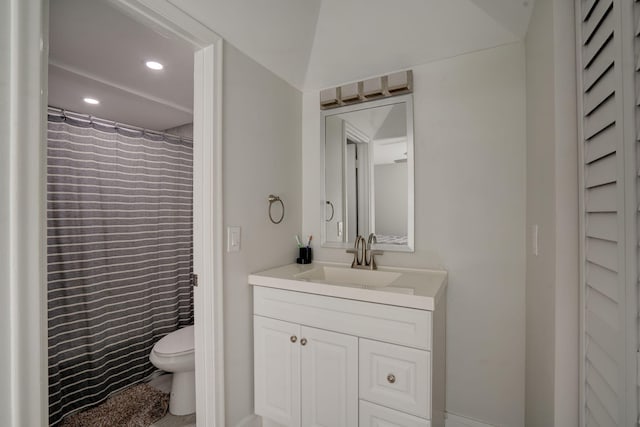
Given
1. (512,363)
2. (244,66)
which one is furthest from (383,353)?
(244,66)

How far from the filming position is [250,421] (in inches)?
62.5

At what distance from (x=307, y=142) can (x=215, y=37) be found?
2.84 ft

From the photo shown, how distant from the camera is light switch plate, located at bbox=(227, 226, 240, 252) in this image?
149 centimetres

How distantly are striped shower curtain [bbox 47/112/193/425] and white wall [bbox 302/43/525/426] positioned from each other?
2108mm

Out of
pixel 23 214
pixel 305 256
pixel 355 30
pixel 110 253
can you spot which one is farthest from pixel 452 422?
pixel 110 253

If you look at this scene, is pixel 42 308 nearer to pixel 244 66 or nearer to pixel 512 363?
pixel 244 66

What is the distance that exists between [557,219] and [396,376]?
33.2 inches

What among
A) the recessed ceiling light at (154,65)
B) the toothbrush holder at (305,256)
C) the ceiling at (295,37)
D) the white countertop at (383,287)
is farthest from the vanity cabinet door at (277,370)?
the recessed ceiling light at (154,65)

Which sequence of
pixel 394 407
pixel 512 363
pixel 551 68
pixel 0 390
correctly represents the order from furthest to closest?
pixel 512 363
pixel 394 407
pixel 551 68
pixel 0 390

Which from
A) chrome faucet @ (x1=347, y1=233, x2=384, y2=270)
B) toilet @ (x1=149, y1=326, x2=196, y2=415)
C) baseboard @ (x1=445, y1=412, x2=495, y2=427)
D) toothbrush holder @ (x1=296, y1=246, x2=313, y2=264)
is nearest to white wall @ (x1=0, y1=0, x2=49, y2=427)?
toilet @ (x1=149, y1=326, x2=196, y2=415)

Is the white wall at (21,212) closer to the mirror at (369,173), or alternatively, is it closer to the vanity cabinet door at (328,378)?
the vanity cabinet door at (328,378)

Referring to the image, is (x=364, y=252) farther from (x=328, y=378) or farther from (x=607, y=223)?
(x=607, y=223)

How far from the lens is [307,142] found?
6.82 ft

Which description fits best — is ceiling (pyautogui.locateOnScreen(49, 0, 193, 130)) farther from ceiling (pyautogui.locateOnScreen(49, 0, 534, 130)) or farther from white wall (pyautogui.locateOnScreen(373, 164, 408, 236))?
white wall (pyautogui.locateOnScreen(373, 164, 408, 236))
